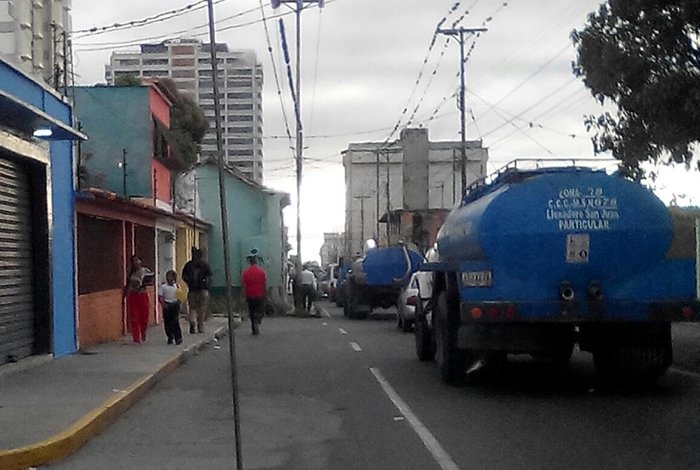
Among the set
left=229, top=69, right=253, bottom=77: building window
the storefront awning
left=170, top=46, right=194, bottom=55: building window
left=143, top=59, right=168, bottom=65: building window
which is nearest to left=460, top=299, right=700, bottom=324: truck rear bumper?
the storefront awning

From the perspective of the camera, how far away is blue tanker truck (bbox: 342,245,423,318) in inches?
1282

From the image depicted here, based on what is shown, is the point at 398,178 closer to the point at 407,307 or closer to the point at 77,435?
the point at 407,307

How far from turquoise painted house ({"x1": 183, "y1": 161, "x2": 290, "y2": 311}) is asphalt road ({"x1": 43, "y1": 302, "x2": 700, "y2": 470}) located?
25757 millimetres

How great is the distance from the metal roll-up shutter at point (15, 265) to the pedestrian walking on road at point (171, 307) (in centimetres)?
369

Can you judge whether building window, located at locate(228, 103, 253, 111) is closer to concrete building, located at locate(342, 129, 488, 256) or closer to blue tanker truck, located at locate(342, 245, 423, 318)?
blue tanker truck, located at locate(342, 245, 423, 318)

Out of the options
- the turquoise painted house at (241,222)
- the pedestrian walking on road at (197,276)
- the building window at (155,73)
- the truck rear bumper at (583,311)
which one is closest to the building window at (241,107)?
the pedestrian walking on road at (197,276)

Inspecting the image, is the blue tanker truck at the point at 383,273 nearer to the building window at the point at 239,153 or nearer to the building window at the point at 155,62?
the building window at the point at 239,153

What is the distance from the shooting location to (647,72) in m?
14.9

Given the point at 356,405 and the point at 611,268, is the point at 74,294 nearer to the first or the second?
the point at 356,405

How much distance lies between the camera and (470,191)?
1686cm

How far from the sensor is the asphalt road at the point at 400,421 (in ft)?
32.7

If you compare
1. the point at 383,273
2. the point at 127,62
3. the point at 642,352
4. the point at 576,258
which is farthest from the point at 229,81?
the point at 127,62

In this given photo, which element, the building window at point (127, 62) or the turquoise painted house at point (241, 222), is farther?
the turquoise painted house at point (241, 222)

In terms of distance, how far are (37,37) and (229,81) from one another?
3.59 m
